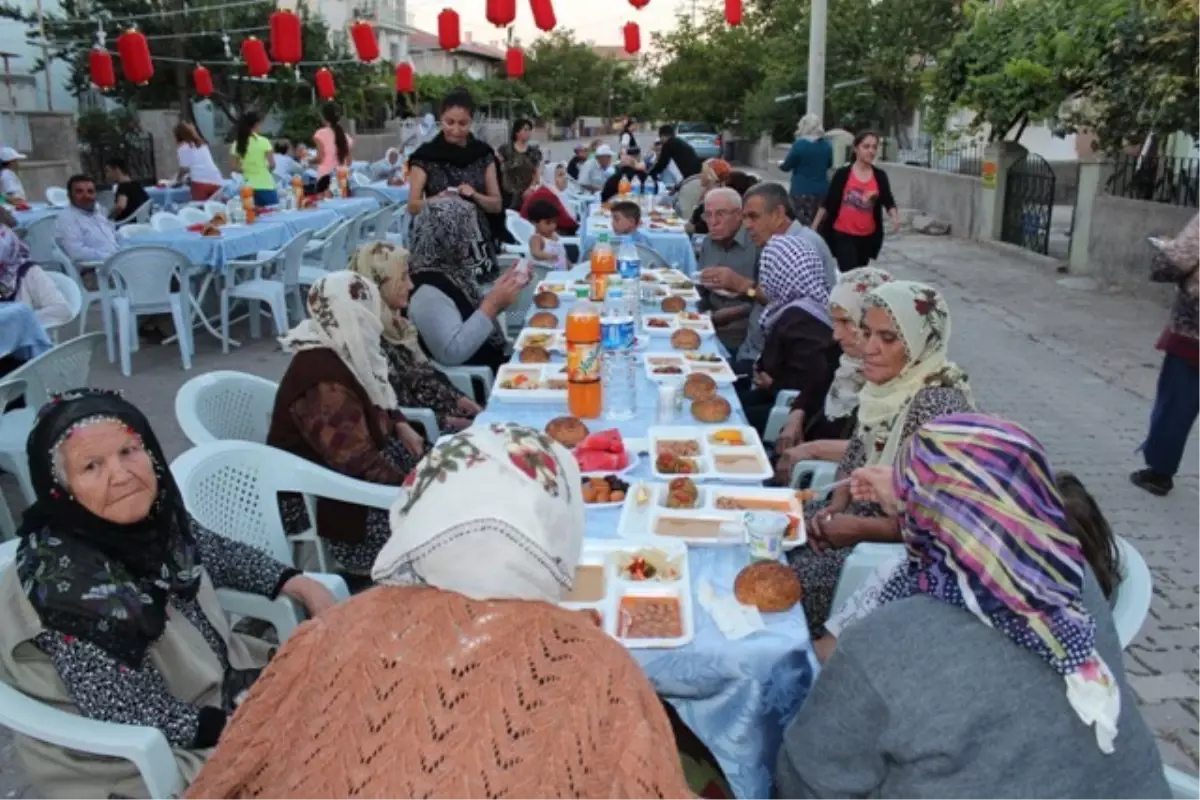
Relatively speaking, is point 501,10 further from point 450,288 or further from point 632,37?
point 450,288

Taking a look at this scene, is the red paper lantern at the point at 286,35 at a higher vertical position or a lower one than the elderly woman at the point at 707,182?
higher

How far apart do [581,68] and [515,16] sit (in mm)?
49464

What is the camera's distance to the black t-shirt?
1035 cm

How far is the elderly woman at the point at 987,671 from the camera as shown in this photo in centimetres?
150

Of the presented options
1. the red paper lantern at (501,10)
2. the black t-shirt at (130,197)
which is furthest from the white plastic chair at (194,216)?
the red paper lantern at (501,10)

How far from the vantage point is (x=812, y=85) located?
14.9m

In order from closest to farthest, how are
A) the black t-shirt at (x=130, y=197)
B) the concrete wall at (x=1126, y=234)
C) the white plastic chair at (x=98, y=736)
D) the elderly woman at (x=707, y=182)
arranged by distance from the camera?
the white plastic chair at (x=98, y=736), the concrete wall at (x=1126, y=234), the elderly woman at (x=707, y=182), the black t-shirt at (x=130, y=197)

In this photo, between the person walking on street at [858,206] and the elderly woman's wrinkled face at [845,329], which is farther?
the person walking on street at [858,206]

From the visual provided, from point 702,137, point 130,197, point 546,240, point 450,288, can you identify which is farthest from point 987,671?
point 702,137

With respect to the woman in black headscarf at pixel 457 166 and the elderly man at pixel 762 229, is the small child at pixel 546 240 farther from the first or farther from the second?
the elderly man at pixel 762 229

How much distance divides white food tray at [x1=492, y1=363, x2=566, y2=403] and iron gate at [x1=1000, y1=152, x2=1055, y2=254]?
9670mm

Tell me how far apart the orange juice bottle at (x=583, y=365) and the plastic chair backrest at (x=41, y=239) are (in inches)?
278

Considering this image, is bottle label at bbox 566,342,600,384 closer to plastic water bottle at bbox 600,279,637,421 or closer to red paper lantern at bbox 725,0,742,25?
plastic water bottle at bbox 600,279,637,421

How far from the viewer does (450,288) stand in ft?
14.6
